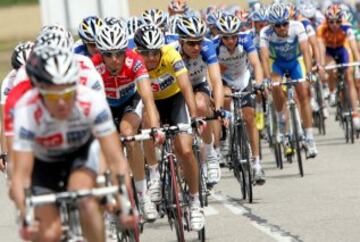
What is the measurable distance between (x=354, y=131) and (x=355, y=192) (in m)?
6.85

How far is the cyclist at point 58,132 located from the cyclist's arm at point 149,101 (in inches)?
107

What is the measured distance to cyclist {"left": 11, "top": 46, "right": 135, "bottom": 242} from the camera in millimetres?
8508

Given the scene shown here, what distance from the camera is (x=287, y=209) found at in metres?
14.3

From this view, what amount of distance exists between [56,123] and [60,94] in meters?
0.40

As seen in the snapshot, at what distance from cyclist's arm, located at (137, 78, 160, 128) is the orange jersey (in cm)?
1094

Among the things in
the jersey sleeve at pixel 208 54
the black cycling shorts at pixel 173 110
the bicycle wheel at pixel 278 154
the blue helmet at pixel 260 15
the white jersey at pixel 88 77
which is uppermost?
the blue helmet at pixel 260 15

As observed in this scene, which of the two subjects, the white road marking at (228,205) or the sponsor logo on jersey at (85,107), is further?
the white road marking at (228,205)

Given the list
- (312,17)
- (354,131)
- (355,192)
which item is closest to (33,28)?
(312,17)

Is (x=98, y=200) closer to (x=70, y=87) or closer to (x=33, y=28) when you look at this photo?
(x=70, y=87)

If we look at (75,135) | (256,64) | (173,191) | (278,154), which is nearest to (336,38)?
(278,154)

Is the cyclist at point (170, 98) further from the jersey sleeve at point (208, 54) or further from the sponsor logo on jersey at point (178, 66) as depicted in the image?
the jersey sleeve at point (208, 54)

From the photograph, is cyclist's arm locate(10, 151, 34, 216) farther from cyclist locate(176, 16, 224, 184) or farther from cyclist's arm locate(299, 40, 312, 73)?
cyclist's arm locate(299, 40, 312, 73)

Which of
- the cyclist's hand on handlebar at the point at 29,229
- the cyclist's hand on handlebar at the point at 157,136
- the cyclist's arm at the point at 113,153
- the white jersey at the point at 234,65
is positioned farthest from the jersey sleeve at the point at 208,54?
the cyclist's hand on handlebar at the point at 29,229

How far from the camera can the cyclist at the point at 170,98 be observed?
12664mm
